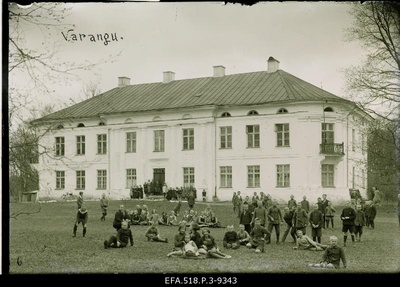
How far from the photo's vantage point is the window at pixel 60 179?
32.5 ft

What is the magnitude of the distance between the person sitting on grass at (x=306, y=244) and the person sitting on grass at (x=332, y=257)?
177 mm

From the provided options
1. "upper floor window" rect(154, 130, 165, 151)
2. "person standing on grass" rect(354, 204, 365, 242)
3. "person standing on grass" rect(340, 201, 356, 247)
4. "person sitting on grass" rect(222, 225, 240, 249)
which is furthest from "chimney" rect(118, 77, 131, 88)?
"person standing on grass" rect(354, 204, 365, 242)

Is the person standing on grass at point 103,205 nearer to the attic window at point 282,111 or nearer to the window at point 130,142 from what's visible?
the window at point 130,142

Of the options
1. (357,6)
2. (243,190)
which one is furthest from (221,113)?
(357,6)

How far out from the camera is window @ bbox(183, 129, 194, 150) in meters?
10.3

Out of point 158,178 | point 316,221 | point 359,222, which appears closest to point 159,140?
point 158,178

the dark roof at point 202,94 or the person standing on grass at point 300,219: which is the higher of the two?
the dark roof at point 202,94

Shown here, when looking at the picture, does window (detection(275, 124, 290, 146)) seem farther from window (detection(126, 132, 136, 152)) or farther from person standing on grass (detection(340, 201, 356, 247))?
window (detection(126, 132, 136, 152))

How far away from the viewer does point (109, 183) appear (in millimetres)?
10438

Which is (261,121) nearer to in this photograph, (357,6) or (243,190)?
(243,190)

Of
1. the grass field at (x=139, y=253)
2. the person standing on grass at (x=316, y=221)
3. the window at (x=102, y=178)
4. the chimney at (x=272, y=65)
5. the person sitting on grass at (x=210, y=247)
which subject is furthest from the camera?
the window at (x=102, y=178)

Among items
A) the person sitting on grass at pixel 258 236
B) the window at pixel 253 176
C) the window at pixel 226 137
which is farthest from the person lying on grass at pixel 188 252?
the window at pixel 226 137

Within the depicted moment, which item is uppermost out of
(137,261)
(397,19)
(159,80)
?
(397,19)

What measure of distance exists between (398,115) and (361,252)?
2103 mm
